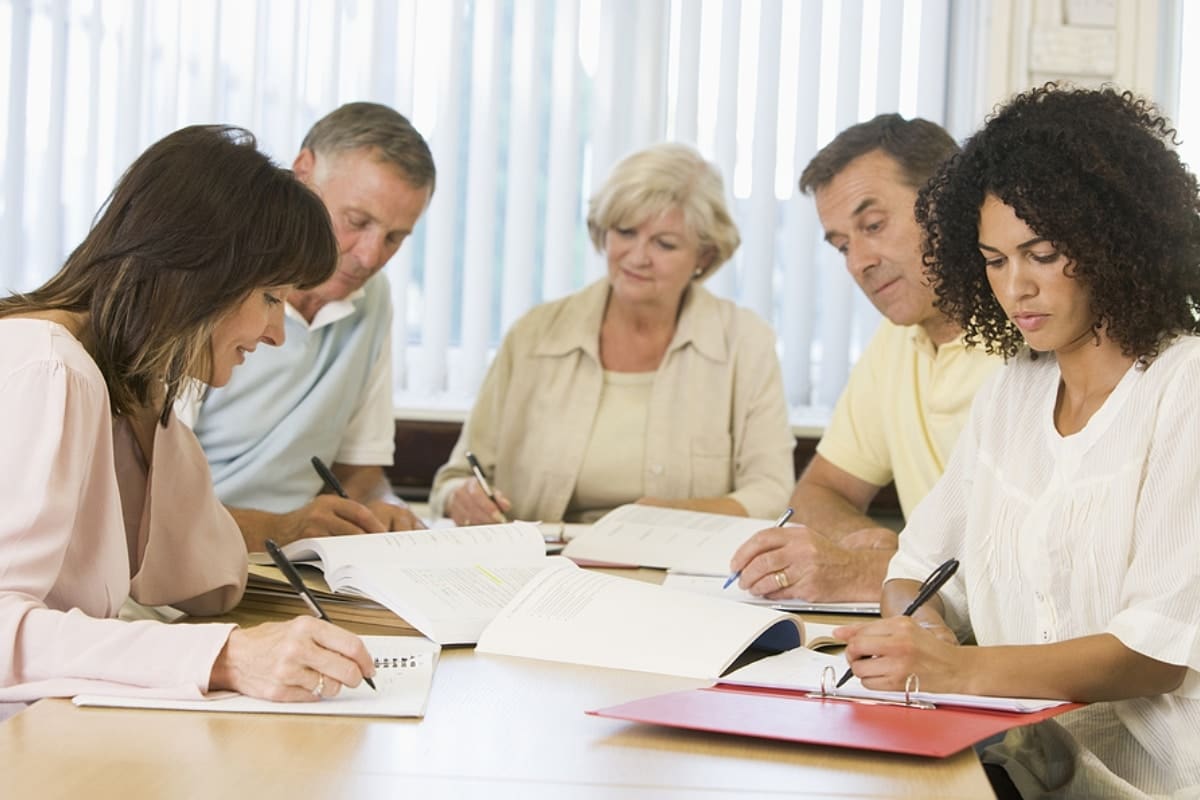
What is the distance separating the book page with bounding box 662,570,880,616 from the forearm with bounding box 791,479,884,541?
21.1 inches

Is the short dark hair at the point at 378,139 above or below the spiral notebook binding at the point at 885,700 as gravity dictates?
above

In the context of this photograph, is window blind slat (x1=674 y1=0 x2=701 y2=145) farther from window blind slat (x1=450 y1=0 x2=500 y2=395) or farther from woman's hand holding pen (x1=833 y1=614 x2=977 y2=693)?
woman's hand holding pen (x1=833 y1=614 x2=977 y2=693)

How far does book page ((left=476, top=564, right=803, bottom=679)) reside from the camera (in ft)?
4.50

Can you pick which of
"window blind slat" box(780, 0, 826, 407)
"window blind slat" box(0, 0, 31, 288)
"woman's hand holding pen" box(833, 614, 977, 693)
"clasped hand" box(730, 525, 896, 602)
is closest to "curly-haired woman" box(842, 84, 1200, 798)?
"woman's hand holding pen" box(833, 614, 977, 693)

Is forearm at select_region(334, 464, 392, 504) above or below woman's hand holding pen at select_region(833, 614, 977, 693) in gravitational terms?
below

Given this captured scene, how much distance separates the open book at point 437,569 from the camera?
1.47 metres

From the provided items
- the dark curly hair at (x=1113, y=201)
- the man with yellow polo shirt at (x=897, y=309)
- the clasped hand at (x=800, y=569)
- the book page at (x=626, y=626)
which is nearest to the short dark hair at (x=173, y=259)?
the book page at (x=626, y=626)

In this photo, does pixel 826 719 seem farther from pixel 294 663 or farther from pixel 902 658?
pixel 294 663

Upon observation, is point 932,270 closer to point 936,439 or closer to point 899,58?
point 936,439

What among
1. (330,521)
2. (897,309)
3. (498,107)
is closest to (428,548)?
(330,521)

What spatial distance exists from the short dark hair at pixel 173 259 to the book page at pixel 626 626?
45cm

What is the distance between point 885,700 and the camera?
48.3 inches

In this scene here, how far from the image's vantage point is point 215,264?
4.62 feet

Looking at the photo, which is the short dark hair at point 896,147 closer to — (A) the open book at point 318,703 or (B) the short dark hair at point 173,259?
(B) the short dark hair at point 173,259
